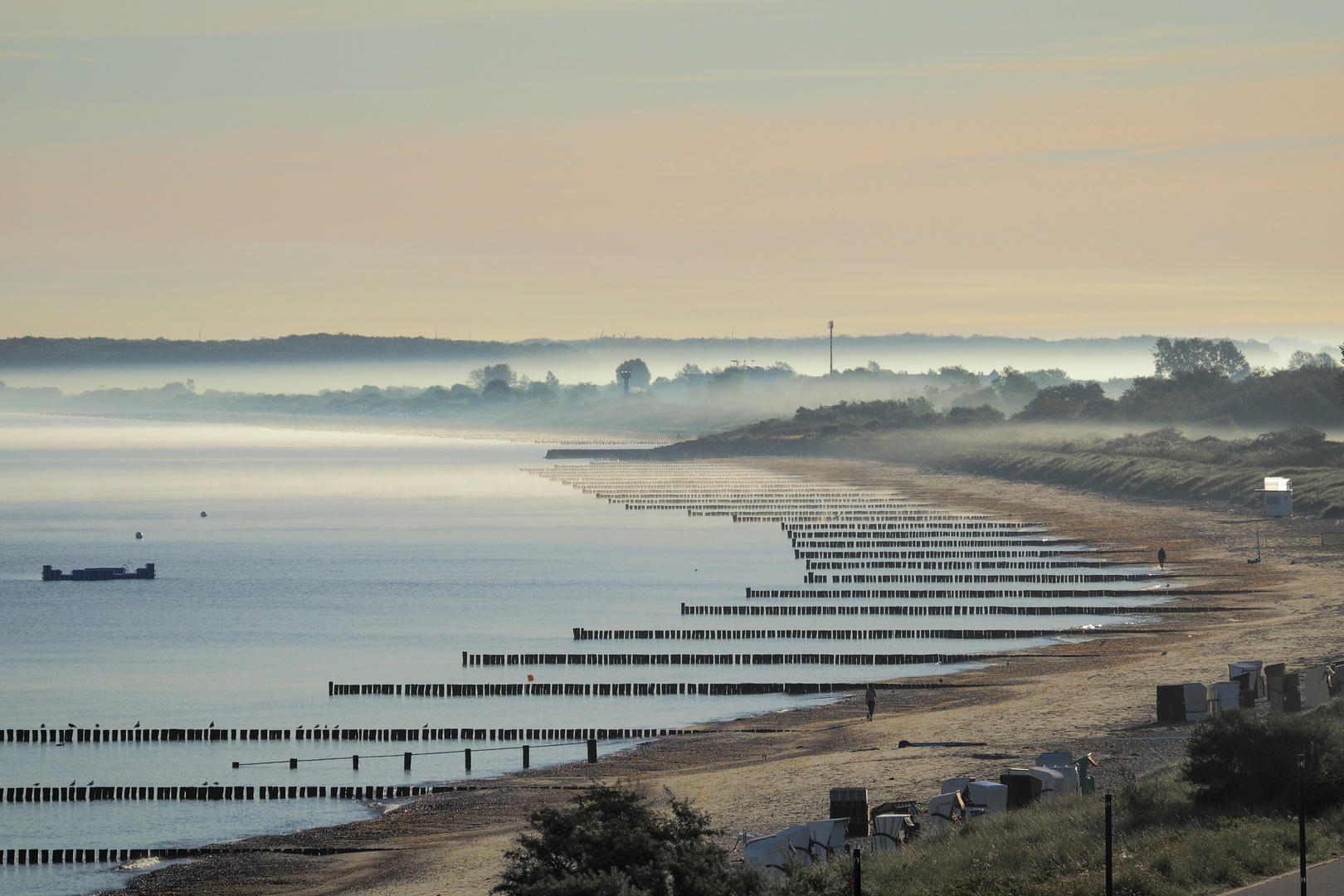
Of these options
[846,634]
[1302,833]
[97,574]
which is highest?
[1302,833]

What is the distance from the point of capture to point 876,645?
57719 mm

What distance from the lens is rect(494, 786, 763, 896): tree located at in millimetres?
18141

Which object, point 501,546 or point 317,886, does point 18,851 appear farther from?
point 501,546

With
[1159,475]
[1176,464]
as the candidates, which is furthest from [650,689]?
[1176,464]

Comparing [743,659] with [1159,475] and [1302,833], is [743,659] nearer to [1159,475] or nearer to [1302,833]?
[1302,833]

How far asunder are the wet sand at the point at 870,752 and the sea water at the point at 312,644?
2.36 m

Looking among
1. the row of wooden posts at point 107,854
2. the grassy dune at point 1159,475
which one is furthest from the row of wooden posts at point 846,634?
the grassy dune at point 1159,475

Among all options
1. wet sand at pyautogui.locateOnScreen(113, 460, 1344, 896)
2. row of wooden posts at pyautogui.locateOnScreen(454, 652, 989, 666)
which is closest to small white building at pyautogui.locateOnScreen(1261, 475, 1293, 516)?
wet sand at pyautogui.locateOnScreen(113, 460, 1344, 896)

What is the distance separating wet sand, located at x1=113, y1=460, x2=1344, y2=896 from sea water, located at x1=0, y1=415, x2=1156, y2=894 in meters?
2.36

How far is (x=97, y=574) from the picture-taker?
299ft

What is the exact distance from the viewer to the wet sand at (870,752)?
91.6ft

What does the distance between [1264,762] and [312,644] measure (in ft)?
156

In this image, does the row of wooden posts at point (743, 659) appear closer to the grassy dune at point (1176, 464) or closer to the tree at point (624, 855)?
the tree at point (624, 855)

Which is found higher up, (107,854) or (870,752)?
(870,752)
